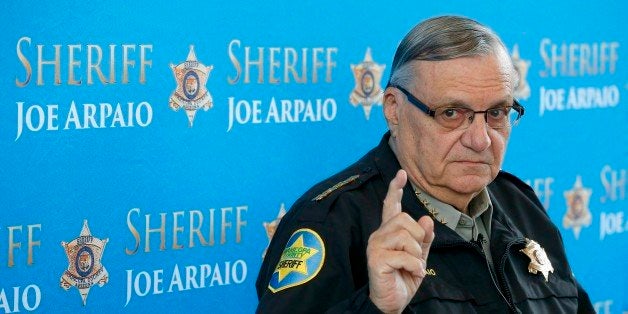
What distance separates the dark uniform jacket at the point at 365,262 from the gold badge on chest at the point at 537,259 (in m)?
0.01

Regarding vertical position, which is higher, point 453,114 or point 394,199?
point 453,114

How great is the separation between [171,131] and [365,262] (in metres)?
0.83

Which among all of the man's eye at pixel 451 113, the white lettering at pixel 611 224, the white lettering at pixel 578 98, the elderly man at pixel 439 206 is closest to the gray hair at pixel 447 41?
the elderly man at pixel 439 206

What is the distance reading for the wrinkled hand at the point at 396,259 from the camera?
192cm

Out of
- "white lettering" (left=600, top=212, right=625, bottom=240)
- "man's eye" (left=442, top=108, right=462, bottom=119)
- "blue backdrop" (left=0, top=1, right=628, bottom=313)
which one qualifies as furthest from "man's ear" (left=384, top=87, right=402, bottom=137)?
"white lettering" (left=600, top=212, right=625, bottom=240)

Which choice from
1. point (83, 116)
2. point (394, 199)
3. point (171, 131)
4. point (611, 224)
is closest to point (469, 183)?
point (394, 199)

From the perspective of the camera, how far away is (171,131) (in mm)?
2814

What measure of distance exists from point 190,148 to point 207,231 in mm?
233

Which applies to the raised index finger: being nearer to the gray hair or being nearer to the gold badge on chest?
the gray hair

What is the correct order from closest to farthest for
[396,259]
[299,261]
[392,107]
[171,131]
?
[396,259] < [299,261] < [392,107] < [171,131]

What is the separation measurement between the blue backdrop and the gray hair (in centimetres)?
71

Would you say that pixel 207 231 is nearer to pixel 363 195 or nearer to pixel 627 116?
pixel 363 195

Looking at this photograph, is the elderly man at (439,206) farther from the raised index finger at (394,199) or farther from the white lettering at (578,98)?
the white lettering at (578,98)

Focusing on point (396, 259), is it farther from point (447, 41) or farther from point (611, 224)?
point (611, 224)
